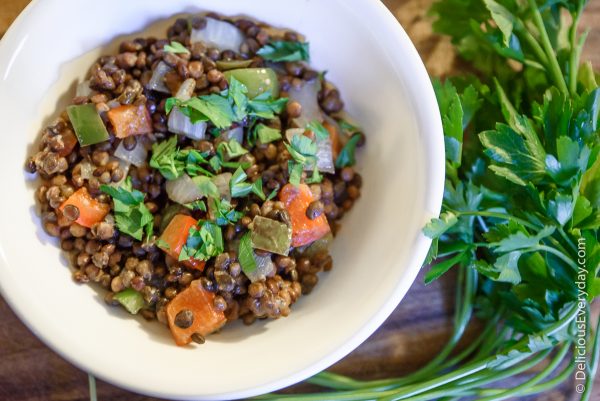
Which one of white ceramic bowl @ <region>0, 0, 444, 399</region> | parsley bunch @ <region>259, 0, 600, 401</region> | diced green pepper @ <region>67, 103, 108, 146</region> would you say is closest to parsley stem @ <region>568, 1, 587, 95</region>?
parsley bunch @ <region>259, 0, 600, 401</region>

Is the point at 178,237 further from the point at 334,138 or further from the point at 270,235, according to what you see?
the point at 334,138

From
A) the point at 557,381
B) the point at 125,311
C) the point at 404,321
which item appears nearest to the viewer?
the point at 125,311

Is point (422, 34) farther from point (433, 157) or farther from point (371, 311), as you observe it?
point (371, 311)

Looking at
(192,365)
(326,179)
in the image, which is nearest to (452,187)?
(326,179)

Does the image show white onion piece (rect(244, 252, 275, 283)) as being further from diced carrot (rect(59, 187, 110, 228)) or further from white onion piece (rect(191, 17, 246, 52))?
white onion piece (rect(191, 17, 246, 52))

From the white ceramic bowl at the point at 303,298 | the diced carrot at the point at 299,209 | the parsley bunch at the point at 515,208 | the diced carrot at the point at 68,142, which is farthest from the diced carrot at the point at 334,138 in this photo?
the diced carrot at the point at 68,142

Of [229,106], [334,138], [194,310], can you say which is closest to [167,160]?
[229,106]
